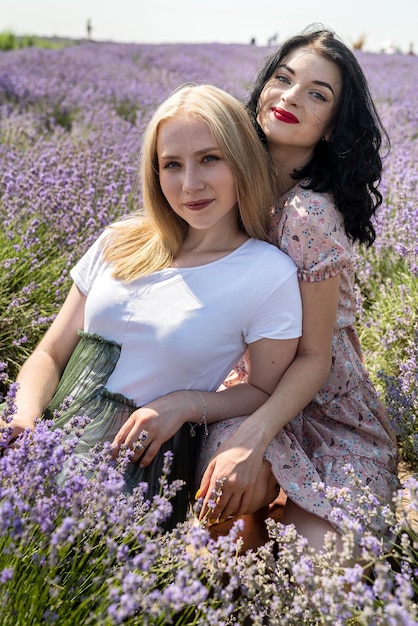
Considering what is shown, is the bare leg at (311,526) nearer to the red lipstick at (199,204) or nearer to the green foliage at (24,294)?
the red lipstick at (199,204)

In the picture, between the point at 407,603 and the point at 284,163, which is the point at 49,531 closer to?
the point at 407,603

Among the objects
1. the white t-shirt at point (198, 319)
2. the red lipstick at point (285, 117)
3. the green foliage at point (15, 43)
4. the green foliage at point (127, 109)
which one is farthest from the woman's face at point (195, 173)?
the green foliage at point (15, 43)

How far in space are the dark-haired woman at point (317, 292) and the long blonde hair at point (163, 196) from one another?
123 millimetres

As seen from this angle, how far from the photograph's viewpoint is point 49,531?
1.32 meters

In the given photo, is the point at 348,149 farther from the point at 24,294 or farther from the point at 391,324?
the point at 24,294

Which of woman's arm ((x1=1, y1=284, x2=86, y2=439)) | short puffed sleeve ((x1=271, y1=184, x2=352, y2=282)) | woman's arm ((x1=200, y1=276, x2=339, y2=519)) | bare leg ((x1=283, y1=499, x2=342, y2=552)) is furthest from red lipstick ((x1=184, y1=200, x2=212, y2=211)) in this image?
bare leg ((x1=283, y1=499, x2=342, y2=552))

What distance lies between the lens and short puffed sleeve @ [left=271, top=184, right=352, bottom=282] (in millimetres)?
2162

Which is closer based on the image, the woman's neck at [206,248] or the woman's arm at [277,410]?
the woman's arm at [277,410]

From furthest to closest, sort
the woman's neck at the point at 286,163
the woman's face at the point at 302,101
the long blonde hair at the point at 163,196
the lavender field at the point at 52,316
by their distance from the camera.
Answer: the woman's neck at the point at 286,163 → the woman's face at the point at 302,101 → the long blonde hair at the point at 163,196 → the lavender field at the point at 52,316

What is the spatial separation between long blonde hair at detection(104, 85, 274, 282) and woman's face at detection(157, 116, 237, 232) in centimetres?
2

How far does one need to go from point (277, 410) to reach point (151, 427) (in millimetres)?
355

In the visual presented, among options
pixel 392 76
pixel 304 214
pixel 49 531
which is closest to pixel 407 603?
pixel 49 531

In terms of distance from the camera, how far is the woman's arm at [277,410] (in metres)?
1.90

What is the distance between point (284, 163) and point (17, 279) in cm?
126
